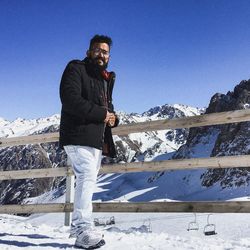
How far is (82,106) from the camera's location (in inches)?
168

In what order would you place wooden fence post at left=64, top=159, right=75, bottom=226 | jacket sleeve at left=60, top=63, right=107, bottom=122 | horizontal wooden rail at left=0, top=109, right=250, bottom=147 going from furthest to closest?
wooden fence post at left=64, top=159, right=75, bottom=226 → horizontal wooden rail at left=0, top=109, right=250, bottom=147 → jacket sleeve at left=60, top=63, right=107, bottom=122

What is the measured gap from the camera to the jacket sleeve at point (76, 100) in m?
4.27

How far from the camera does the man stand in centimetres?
429

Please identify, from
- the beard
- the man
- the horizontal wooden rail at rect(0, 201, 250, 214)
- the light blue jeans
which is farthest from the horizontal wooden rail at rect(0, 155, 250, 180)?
the beard

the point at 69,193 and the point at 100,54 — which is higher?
the point at 100,54

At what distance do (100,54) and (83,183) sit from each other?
1.35 m

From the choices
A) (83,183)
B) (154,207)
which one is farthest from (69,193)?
(83,183)

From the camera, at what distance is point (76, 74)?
440cm

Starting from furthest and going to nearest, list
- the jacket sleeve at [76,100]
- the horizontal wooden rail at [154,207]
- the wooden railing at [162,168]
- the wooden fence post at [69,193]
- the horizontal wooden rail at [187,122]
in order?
the wooden fence post at [69,193]
the horizontal wooden rail at [187,122]
the wooden railing at [162,168]
the horizontal wooden rail at [154,207]
the jacket sleeve at [76,100]

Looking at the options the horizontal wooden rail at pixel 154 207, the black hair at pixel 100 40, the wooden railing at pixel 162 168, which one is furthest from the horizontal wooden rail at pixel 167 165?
the black hair at pixel 100 40

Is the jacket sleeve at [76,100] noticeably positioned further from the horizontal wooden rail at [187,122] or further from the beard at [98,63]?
the horizontal wooden rail at [187,122]

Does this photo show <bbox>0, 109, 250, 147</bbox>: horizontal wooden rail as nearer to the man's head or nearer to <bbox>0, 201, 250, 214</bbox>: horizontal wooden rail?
<bbox>0, 201, 250, 214</bbox>: horizontal wooden rail

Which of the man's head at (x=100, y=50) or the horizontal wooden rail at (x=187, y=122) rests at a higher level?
the man's head at (x=100, y=50)

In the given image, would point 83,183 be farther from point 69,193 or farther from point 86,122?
point 69,193
